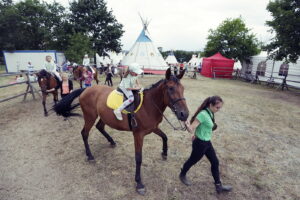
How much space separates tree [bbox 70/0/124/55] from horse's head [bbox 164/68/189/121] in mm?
23532

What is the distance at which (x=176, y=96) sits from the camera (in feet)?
7.98

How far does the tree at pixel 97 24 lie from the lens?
73.4 ft

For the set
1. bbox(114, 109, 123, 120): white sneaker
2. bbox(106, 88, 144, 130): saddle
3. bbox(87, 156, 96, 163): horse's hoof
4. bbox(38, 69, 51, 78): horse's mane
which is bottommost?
bbox(87, 156, 96, 163): horse's hoof

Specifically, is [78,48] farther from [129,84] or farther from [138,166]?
[138,166]

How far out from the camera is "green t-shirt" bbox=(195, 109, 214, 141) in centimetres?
244

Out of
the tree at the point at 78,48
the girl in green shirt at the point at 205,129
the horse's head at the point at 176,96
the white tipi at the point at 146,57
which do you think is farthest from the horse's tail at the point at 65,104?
the tree at the point at 78,48

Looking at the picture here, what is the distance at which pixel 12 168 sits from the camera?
3.35 metres

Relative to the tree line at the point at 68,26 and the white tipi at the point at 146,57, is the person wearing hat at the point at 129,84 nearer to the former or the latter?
the white tipi at the point at 146,57

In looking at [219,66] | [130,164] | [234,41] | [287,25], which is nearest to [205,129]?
[130,164]

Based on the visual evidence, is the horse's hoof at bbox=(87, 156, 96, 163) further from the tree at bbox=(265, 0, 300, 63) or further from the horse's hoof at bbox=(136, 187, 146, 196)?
the tree at bbox=(265, 0, 300, 63)

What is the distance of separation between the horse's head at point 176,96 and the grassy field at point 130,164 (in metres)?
1.50

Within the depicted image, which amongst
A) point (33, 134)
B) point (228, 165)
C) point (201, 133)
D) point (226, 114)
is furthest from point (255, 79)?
point (33, 134)

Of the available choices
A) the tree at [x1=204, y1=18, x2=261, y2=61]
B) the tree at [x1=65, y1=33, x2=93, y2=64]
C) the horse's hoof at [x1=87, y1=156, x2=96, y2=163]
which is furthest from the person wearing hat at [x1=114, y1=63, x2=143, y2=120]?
the tree at [x1=204, y1=18, x2=261, y2=61]

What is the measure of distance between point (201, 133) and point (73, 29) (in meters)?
24.0
